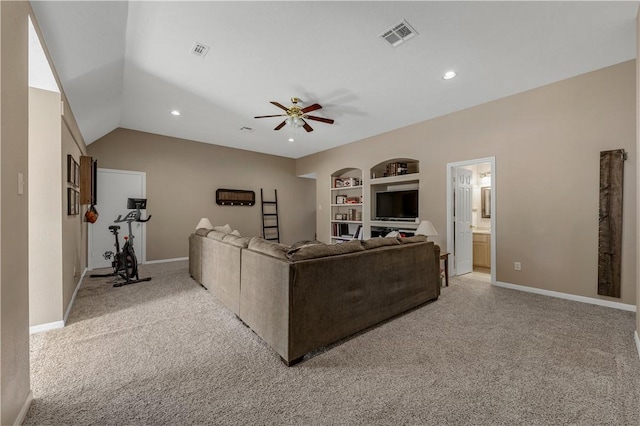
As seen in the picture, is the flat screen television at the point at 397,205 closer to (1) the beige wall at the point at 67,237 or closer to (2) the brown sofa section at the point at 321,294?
(2) the brown sofa section at the point at 321,294

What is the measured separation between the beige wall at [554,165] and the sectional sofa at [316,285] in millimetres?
1592

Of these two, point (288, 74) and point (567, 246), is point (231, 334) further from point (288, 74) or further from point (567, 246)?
point (567, 246)

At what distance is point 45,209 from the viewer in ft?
8.36

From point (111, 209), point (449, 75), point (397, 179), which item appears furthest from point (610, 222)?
point (111, 209)

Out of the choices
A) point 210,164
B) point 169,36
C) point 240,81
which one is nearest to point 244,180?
point 210,164

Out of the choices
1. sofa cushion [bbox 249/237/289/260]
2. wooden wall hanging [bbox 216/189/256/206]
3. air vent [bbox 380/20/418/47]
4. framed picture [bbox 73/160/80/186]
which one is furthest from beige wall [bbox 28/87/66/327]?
wooden wall hanging [bbox 216/189/256/206]

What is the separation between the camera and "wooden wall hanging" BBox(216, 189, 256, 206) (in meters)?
6.57

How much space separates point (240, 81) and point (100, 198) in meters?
3.93

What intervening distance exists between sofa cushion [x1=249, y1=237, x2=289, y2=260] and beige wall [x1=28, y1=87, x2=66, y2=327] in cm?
195

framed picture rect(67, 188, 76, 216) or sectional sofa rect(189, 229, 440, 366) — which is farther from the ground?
framed picture rect(67, 188, 76, 216)

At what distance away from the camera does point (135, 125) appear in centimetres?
517

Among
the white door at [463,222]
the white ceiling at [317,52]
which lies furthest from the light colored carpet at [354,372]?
the white ceiling at [317,52]

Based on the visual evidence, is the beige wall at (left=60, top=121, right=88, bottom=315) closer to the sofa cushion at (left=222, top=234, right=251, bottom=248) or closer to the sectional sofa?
the sectional sofa

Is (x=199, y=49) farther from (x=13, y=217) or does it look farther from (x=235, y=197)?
(x=235, y=197)
